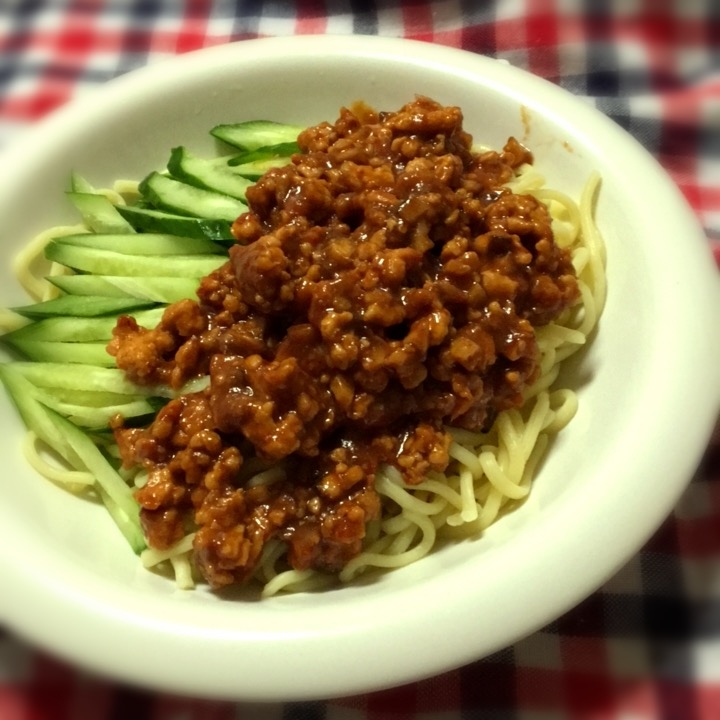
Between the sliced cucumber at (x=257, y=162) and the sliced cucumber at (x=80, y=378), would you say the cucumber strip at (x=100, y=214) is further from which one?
the sliced cucumber at (x=80, y=378)

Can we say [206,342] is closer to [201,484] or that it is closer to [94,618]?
[201,484]

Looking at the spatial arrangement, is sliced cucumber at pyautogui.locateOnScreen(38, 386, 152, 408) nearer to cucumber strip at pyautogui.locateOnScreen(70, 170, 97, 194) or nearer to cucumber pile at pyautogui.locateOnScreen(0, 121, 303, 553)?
cucumber pile at pyautogui.locateOnScreen(0, 121, 303, 553)

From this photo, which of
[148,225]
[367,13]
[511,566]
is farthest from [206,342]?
[367,13]

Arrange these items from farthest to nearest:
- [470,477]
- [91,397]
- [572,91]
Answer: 1. [572,91]
2. [91,397]
3. [470,477]

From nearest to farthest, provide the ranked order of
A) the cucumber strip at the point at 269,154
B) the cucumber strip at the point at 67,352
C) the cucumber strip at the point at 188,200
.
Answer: the cucumber strip at the point at 67,352 < the cucumber strip at the point at 188,200 < the cucumber strip at the point at 269,154

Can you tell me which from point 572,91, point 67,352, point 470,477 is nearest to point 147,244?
point 67,352

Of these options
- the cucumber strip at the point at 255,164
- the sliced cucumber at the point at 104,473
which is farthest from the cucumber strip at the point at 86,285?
the cucumber strip at the point at 255,164

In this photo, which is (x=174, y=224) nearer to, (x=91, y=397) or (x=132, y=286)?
(x=132, y=286)
